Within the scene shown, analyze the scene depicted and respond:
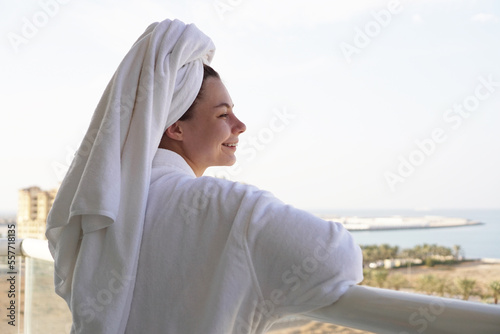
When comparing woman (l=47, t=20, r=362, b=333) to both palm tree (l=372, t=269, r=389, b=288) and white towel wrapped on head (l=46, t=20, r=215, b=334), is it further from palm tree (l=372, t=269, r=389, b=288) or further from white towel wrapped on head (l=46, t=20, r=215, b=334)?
palm tree (l=372, t=269, r=389, b=288)

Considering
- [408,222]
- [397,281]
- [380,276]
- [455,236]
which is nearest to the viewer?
[380,276]

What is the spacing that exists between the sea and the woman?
66.4 feet

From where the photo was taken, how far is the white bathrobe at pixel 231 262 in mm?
676

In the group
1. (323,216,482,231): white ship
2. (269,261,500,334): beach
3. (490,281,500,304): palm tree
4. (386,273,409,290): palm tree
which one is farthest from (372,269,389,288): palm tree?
(490,281,500,304): palm tree

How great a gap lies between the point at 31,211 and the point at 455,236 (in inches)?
650

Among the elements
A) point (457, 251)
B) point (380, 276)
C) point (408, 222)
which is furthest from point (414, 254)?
point (380, 276)

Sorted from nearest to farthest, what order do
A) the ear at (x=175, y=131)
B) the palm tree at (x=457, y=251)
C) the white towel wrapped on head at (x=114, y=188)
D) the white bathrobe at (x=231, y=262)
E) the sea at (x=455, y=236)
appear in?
the white bathrobe at (x=231, y=262) < the white towel wrapped on head at (x=114, y=188) < the ear at (x=175, y=131) < the palm tree at (x=457, y=251) < the sea at (x=455, y=236)

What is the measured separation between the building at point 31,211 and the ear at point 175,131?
11.6 metres

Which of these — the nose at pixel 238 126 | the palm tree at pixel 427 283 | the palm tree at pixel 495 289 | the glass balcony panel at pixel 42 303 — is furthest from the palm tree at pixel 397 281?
the nose at pixel 238 126

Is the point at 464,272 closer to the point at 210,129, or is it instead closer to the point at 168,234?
the point at 210,129

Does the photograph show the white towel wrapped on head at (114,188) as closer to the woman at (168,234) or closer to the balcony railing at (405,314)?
the woman at (168,234)

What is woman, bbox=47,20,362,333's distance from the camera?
0.69 meters

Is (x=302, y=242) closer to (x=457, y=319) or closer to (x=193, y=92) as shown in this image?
(x=457, y=319)

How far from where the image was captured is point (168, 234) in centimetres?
79
